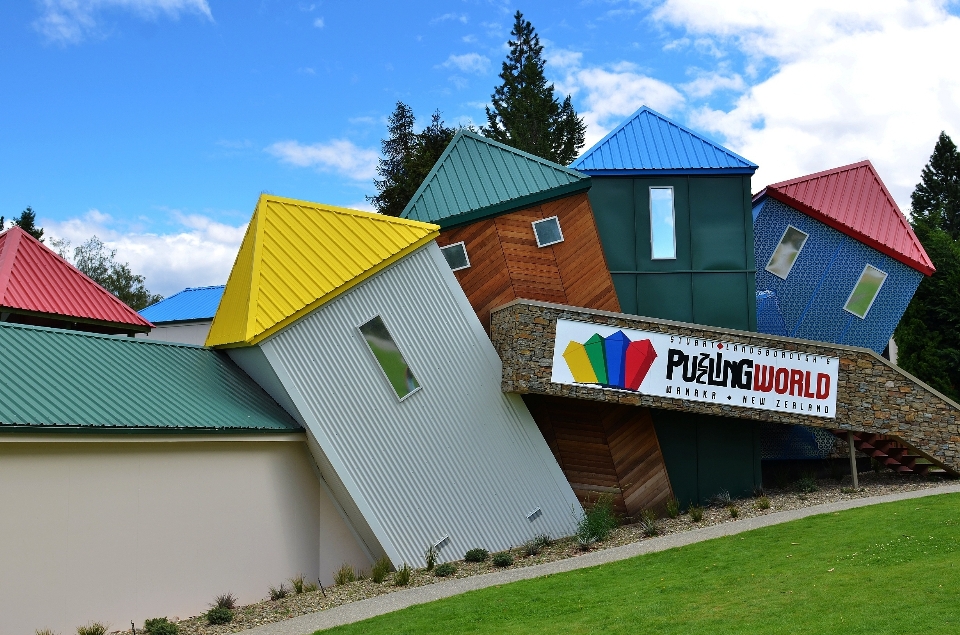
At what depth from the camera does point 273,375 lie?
16984mm

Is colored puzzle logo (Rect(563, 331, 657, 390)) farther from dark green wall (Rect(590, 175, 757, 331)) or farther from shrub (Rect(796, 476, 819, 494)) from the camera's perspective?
shrub (Rect(796, 476, 819, 494))

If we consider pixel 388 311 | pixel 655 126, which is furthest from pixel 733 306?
pixel 388 311

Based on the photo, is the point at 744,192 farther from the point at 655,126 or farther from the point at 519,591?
the point at 519,591

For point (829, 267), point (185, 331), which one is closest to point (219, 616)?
point (829, 267)

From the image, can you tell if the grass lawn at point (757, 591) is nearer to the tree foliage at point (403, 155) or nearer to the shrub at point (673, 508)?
the shrub at point (673, 508)

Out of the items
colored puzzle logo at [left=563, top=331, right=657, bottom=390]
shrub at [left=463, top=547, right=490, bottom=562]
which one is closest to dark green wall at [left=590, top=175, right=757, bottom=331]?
colored puzzle logo at [left=563, top=331, right=657, bottom=390]

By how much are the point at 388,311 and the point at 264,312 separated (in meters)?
2.64

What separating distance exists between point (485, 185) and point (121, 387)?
9583mm

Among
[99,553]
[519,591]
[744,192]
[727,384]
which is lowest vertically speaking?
[519,591]

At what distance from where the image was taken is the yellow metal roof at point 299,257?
16.9 m

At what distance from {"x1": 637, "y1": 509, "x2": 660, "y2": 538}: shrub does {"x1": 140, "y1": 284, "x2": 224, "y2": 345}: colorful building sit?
21363mm

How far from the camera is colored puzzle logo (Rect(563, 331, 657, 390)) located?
19422 mm

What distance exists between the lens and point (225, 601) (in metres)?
14.9

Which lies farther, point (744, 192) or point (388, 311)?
point (744, 192)
